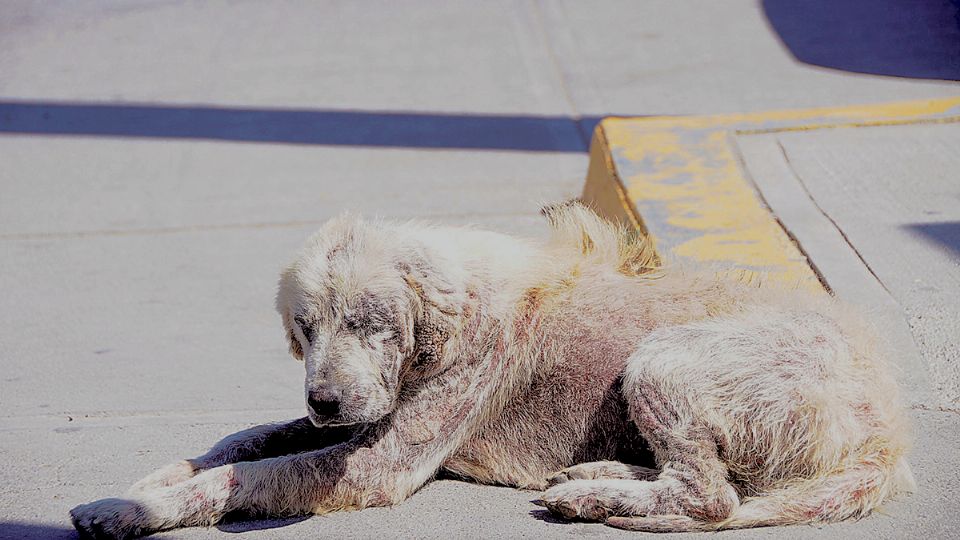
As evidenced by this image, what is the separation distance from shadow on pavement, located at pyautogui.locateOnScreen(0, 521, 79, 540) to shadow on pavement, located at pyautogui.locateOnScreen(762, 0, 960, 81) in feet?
23.1

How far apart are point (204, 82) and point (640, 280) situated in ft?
21.1

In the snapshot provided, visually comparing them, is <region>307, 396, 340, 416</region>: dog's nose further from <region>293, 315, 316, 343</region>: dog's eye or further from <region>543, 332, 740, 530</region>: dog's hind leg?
<region>543, 332, 740, 530</region>: dog's hind leg

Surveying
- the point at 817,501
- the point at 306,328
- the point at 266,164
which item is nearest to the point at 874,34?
the point at 266,164

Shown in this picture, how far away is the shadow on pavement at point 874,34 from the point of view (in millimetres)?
9023

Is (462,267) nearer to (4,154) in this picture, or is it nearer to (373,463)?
(373,463)

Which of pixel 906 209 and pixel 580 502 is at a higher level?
pixel 580 502

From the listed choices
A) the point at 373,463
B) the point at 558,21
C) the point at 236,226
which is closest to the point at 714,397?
the point at 373,463

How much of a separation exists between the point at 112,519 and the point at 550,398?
146cm

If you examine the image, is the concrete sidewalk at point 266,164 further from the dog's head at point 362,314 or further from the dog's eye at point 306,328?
the dog's eye at point 306,328

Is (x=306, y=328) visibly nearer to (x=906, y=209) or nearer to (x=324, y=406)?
(x=324, y=406)

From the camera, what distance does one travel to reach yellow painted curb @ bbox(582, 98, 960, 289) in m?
5.13

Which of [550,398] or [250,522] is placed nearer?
[250,522]

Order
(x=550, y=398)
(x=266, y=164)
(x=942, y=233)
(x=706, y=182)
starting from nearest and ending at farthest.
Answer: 1. (x=550, y=398)
2. (x=942, y=233)
3. (x=706, y=182)
4. (x=266, y=164)

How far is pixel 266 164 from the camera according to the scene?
817cm
